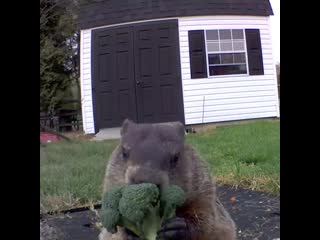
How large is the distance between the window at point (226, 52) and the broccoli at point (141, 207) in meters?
5.45

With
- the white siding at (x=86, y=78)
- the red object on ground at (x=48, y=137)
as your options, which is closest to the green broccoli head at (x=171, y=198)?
the red object on ground at (x=48, y=137)

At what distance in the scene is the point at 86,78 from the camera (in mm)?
5812

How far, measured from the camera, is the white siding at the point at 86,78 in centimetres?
555

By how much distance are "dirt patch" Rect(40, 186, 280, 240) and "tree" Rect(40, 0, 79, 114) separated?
135cm

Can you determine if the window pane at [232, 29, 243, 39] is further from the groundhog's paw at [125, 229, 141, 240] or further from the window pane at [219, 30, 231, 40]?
the groundhog's paw at [125, 229, 141, 240]

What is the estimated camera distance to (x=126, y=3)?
5.95 m

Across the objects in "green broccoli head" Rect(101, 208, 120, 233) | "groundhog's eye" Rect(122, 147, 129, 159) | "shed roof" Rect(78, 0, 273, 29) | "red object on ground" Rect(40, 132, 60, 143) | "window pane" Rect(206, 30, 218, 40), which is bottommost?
"green broccoli head" Rect(101, 208, 120, 233)

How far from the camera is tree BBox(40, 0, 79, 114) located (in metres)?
3.59

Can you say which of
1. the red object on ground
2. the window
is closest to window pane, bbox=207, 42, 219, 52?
the window

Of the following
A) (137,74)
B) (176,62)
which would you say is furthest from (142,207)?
(176,62)

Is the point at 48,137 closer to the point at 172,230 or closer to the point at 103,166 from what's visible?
the point at 103,166

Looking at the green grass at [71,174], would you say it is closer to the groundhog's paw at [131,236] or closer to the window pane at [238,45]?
the groundhog's paw at [131,236]

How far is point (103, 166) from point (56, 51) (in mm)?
1228
